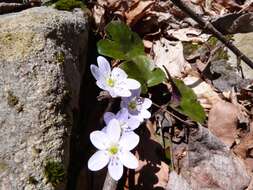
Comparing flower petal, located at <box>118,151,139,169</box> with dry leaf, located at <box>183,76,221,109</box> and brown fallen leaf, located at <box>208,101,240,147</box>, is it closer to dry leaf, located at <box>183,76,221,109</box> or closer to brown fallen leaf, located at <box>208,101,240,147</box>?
brown fallen leaf, located at <box>208,101,240,147</box>

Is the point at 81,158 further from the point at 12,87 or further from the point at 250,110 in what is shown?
the point at 250,110

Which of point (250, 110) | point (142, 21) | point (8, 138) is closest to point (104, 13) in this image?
point (142, 21)

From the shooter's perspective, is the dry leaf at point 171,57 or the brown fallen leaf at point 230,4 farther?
the brown fallen leaf at point 230,4

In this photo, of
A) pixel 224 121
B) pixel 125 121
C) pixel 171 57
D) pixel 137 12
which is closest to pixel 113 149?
pixel 125 121

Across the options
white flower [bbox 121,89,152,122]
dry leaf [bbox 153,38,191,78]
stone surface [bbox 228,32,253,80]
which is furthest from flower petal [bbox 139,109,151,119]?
stone surface [bbox 228,32,253,80]

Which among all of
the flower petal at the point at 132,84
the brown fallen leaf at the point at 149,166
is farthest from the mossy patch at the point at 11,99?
the brown fallen leaf at the point at 149,166

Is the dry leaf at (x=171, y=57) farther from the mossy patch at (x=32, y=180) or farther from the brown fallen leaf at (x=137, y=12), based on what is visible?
the mossy patch at (x=32, y=180)
